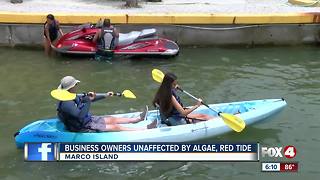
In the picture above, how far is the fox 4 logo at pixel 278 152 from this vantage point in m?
8.12

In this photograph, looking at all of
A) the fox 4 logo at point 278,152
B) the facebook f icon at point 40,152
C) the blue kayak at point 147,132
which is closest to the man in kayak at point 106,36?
the blue kayak at point 147,132

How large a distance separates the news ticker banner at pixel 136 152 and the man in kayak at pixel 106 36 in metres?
5.49

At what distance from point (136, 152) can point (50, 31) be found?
6.72 metres

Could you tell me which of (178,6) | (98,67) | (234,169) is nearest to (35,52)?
(98,67)

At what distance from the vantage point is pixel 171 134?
26.5ft

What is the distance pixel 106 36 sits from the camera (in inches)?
499

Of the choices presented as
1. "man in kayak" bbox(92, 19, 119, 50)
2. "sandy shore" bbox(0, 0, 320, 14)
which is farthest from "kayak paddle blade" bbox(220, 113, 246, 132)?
"sandy shore" bbox(0, 0, 320, 14)

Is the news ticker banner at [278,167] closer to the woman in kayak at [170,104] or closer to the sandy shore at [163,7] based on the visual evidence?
the woman in kayak at [170,104]

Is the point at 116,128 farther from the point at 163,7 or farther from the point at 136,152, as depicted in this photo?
the point at 163,7

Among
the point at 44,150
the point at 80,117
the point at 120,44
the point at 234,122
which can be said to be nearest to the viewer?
the point at 44,150

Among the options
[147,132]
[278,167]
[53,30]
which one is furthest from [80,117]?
[53,30]

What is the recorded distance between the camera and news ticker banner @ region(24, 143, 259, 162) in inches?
286

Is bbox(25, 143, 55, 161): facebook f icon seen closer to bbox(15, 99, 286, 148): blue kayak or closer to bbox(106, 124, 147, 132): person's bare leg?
bbox(15, 99, 286, 148): blue kayak

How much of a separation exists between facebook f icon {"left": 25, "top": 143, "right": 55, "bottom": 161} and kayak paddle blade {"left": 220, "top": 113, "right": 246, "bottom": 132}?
105 inches
